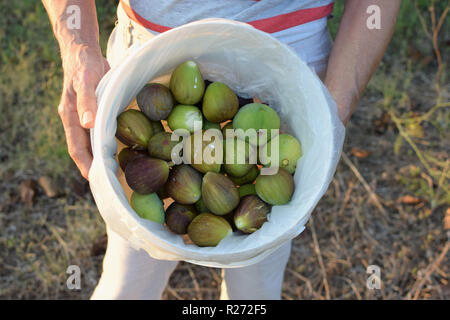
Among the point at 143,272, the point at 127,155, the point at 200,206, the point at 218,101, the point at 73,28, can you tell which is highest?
the point at 73,28

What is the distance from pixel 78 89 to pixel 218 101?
0.34 m

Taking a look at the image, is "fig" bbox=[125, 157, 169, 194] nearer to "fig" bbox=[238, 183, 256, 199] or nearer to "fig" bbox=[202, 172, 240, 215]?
Result: "fig" bbox=[202, 172, 240, 215]

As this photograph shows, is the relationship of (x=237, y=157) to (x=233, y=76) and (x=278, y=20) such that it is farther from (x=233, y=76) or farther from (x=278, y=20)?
(x=278, y=20)

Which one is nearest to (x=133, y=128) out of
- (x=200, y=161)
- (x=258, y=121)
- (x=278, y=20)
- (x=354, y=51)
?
(x=200, y=161)

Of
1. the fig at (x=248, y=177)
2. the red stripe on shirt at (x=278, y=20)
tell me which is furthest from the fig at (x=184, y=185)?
the red stripe on shirt at (x=278, y=20)

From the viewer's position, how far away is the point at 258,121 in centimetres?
120

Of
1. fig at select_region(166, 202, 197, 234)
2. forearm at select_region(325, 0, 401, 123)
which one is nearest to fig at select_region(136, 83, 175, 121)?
fig at select_region(166, 202, 197, 234)

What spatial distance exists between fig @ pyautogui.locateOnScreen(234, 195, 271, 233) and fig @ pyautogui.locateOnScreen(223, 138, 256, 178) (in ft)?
0.26

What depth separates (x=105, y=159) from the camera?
1050 millimetres

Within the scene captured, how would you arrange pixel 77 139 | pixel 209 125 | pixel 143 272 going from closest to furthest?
1. pixel 77 139
2. pixel 209 125
3. pixel 143 272

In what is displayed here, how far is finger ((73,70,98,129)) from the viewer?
3.51ft

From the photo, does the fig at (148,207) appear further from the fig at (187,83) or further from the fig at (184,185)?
the fig at (187,83)
